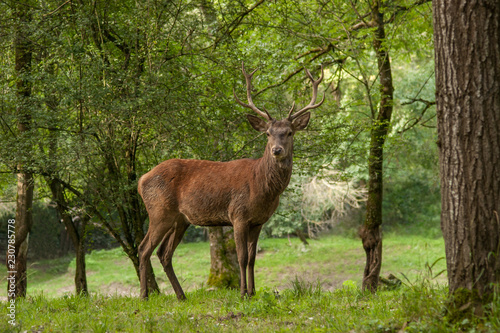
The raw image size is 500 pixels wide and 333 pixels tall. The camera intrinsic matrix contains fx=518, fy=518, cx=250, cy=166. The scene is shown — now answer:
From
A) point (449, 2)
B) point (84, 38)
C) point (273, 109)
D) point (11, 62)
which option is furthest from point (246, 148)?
point (449, 2)

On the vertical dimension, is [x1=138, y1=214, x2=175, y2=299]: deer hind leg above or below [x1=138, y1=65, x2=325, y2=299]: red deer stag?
below

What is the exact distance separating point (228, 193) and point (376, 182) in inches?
113

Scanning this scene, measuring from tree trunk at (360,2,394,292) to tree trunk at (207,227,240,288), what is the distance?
150 inches

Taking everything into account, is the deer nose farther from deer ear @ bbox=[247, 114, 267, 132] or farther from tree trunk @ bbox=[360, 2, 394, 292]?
tree trunk @ bbox=[360, 2, 394, 292]

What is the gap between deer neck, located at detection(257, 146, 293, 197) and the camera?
6.60 m

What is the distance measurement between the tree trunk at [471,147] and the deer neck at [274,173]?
269 centimetres

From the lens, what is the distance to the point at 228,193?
6.91 m

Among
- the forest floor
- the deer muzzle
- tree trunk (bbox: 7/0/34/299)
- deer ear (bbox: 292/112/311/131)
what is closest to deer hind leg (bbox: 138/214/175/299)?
the deer muzzle

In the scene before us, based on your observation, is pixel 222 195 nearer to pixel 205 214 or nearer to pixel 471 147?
pixel 205 214

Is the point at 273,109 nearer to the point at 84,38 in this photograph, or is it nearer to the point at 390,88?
the point at 390,88

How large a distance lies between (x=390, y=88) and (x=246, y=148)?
8.83 ft

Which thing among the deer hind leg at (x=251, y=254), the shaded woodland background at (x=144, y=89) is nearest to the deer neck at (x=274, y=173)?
the deer hind leg at (x=251, y=254)

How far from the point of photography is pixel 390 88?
8664 millimetres

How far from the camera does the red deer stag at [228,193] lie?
6.66 meters
